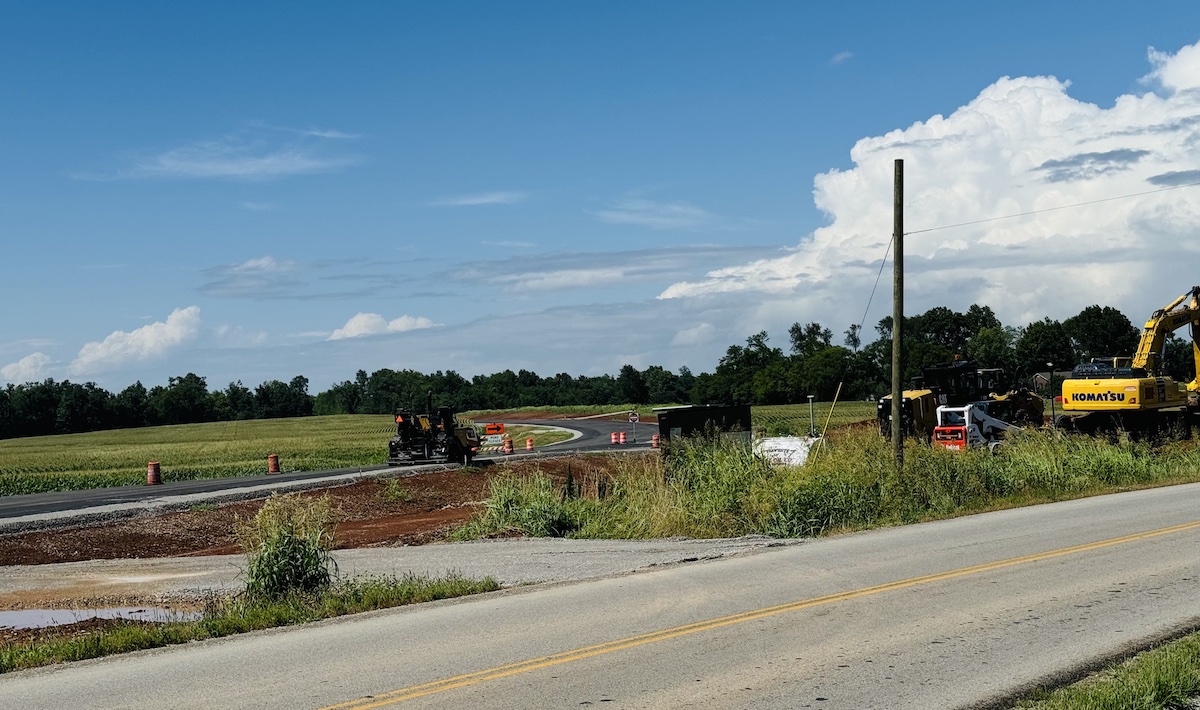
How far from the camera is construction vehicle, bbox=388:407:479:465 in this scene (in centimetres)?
3991

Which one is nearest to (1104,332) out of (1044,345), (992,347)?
(1044,345)

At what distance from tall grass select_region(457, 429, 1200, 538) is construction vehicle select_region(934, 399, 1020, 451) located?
4225 millimetres

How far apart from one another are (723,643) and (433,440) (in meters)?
31.7

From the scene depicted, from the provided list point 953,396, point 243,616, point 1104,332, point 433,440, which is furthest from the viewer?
point 1104,332

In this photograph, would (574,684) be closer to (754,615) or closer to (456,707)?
(456,707)

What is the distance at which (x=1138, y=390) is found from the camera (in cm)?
3114

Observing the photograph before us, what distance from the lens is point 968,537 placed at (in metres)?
15.5

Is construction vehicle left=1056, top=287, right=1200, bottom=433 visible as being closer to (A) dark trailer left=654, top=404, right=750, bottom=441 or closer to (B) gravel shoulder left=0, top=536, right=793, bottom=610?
(A) dark trailer left=654, top=404, right=750, bottom=441

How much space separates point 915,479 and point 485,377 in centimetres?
15915

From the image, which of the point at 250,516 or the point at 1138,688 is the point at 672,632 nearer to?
the point at 1138,688

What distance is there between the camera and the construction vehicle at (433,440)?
131 ft

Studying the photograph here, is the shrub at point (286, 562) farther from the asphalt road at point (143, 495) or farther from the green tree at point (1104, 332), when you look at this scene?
the green tree at point (1104, 332)

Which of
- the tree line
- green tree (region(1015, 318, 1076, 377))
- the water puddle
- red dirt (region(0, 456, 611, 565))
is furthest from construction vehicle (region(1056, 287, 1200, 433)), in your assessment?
green tree (region(1015, 318, 1076, 377))

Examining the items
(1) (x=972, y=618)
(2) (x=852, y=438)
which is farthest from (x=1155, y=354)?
(1) (x=972, y=618)
